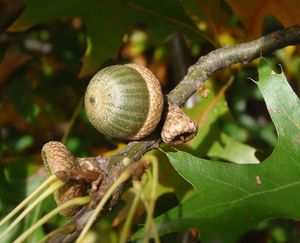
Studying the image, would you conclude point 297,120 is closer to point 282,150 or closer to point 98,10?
→ point 282,150

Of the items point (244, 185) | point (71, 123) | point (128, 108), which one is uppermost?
point (128, 108)

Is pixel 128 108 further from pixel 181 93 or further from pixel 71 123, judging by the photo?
pixel 71 123

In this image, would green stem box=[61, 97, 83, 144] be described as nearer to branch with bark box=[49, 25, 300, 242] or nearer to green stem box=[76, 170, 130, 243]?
branch with bark box=[49, 25, 300, 242]

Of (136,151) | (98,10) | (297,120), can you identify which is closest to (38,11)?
(98,10)

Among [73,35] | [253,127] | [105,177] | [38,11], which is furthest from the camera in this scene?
[73,35]

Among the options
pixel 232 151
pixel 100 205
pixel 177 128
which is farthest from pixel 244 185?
pixel 232 151
